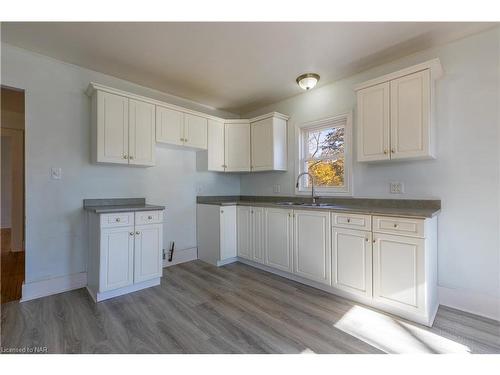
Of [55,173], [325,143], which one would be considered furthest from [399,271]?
[55,173]

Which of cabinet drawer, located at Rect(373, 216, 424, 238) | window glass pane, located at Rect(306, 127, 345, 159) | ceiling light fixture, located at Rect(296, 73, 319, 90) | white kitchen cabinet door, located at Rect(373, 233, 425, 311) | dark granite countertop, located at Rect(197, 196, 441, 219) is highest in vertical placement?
ceiling light fixture, located at Rect(296, 73, 319, 90)

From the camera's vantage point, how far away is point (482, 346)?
1.57 meters

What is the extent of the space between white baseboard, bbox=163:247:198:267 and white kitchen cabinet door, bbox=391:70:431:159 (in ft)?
9.53

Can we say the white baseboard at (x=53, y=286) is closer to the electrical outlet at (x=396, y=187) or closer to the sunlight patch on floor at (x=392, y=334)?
the sunlight patch on floor at (x=392, y=334)

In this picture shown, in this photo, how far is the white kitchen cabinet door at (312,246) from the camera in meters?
2.41

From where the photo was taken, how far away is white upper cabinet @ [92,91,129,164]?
2459 millimetres

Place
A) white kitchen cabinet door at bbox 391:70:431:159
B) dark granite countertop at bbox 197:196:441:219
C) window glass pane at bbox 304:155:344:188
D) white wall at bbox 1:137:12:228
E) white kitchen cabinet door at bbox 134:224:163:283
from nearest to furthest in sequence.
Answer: dark granite countertop at bbox 197:196:441:219 → white kitchen cabinet door at bbox 391:70:431:159 → white kitchen cabinet door at bbox 134:224:163:283 → window glass pane at bbox 304:155:344:188 → white wall at bbox 1:137:12:228

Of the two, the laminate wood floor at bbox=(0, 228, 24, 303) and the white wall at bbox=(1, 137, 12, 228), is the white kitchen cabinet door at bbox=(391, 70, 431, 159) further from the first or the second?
the white wall at bbox=(1, 137, 12, 228)

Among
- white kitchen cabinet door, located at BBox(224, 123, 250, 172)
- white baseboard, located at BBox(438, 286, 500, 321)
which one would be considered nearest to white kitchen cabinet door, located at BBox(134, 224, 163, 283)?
white kitchen cabinet door, located at BBox(224, 123, 250, 172)

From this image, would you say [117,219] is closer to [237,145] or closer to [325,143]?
[237,145]
